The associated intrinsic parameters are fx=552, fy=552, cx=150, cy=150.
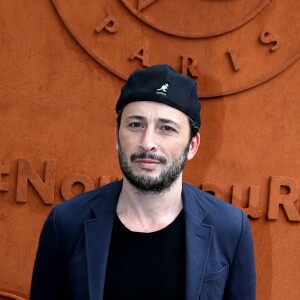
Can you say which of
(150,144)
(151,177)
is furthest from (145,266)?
(150,144)

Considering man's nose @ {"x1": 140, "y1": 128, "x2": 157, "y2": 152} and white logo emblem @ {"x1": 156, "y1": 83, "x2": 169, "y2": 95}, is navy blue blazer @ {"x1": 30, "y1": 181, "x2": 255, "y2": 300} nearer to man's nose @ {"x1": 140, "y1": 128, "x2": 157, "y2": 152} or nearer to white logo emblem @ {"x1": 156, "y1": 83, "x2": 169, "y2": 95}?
man's nose @ {"x1": 140, "y1": 128, "x2": 157, "y2": 152}

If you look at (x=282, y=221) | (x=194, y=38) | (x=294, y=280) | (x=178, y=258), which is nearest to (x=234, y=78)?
(x=194, y=38)

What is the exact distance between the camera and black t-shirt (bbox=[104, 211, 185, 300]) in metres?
1.92

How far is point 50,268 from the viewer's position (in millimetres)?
2033

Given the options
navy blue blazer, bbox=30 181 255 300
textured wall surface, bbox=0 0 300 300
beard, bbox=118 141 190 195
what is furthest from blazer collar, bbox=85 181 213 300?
textured wall surface, bbox=0 0 300 300

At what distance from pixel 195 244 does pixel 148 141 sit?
1.33ft

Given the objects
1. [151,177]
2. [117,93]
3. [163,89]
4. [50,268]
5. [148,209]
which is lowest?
[50,268]

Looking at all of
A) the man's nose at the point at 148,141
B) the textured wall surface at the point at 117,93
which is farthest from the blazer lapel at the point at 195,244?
the textured wall surface at the point at 117,93

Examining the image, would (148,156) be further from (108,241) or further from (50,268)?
(50,268)

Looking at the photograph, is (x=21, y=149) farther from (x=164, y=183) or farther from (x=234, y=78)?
(x=164, y=183)

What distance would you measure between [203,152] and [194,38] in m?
0.64

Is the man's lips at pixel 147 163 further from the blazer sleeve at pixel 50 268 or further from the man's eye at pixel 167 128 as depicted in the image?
the blazer sleeve at pixel 50 268

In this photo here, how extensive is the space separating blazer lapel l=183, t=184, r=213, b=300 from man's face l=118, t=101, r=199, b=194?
0.14 meters

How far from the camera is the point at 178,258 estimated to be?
77.9 inches
